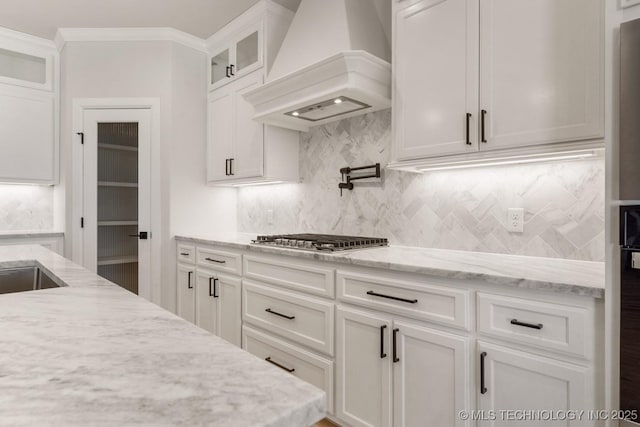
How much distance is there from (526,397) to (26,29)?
4.58 meters

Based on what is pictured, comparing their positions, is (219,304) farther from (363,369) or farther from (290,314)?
(363,369)

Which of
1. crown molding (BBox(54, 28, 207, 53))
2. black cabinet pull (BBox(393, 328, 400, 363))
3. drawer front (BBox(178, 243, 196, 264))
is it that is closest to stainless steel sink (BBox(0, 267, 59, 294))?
black cabinet pull (BBox(393, 328, 400, 363))

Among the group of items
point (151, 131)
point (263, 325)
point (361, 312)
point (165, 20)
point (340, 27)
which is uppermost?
point (165, 20)

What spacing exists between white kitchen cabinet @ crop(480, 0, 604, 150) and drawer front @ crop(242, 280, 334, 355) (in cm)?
117

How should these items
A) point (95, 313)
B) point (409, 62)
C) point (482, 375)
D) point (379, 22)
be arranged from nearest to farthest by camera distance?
1. point (95, 313)
2. point (482, 375)
3. point (409, 62)
4. point (379, 22)

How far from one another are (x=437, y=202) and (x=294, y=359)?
4.05 feet

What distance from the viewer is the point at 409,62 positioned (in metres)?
2.01

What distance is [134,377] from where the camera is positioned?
0.50m

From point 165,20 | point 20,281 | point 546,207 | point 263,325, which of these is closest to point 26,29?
point 165,20

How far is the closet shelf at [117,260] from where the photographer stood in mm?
3421

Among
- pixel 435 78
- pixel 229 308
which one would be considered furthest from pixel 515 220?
pixel 229 308

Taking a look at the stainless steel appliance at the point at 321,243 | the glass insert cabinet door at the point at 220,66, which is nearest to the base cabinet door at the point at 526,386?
the stainless steel appliance at the point at 321,243

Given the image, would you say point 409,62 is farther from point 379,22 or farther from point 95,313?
point 95,313

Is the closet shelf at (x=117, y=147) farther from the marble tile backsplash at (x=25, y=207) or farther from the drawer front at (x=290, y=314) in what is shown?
the drawer front at (x=290, y=314)
